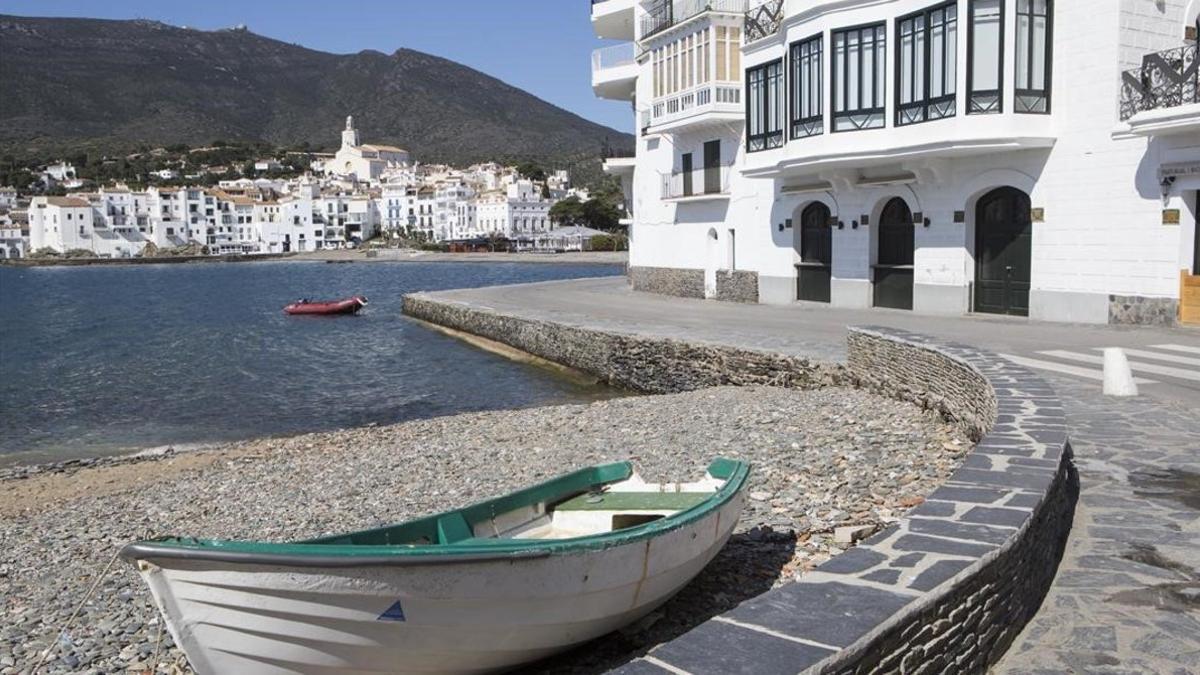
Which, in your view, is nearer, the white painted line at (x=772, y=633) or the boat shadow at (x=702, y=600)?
the white painted line at (x=772, y=633)

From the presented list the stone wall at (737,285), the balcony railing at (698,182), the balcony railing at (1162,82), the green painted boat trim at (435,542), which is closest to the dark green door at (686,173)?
the balcony railing at (698,182)

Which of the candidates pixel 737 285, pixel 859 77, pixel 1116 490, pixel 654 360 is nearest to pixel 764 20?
pixel 859 77

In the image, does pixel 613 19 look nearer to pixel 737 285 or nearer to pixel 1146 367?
pixel 737 285

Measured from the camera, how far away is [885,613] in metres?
4.25

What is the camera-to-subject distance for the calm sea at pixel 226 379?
2292 cm

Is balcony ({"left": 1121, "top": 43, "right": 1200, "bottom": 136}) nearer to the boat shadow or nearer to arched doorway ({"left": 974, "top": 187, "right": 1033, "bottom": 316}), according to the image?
arched doorway ({"left": 974, "top": 187, "right": 1033, "bottom": 316})

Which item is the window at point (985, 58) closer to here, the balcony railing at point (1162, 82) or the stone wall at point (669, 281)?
the balcony railing at point (1162, 82)

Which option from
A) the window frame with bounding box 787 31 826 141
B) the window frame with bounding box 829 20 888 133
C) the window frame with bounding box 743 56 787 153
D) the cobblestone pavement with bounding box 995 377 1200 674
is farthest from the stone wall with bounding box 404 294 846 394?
the cobblestone pavement with bounding box 995 377 1200 674

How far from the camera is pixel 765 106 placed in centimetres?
3097

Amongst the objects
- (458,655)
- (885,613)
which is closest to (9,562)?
(458,655)

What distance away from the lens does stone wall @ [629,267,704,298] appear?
3803 centimetres

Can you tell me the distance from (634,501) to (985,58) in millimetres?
19089

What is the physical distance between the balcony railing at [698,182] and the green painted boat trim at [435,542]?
27983mm

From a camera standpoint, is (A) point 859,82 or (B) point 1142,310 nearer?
(B) point 1142,310
